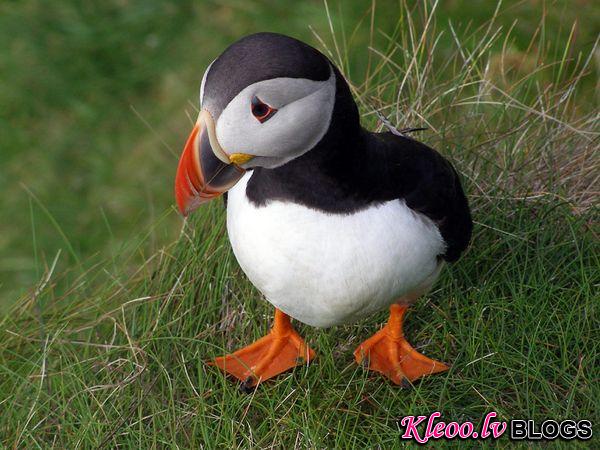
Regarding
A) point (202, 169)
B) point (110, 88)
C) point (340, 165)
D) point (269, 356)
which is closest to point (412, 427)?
point (269, 356)

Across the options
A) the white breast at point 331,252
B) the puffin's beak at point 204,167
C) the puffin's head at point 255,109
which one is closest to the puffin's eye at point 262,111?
the puffin's head at point 255,109

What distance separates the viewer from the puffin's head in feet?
7.55

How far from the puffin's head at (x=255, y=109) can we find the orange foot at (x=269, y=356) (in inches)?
32.3

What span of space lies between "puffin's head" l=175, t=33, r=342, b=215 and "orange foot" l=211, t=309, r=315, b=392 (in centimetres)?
82

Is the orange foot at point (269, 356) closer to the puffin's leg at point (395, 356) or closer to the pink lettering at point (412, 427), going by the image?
the puffin's leg at point (395, 356)

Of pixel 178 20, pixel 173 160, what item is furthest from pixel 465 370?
pixel 178 20

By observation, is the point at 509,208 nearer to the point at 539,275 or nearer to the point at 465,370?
the point at 539,275

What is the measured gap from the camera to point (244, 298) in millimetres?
3312

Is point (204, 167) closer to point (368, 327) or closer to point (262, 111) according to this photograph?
point (262, 111)

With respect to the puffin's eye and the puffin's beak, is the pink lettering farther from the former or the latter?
the puffin's eye

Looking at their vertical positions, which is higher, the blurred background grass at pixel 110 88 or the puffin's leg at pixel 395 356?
the puffin's leg at pixel 395 356

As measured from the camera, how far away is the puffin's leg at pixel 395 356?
3018 millimetres

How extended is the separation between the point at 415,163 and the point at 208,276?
0.97 m

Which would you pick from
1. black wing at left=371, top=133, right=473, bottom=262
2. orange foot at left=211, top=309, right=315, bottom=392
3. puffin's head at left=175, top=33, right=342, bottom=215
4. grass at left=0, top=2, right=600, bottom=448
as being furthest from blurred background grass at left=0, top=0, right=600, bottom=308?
puffin's head at left=175, top=33, right=342, bottom=215
